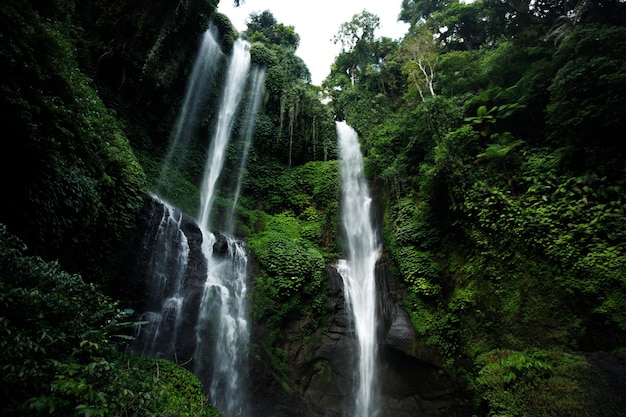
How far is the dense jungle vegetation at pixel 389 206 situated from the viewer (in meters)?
3.72

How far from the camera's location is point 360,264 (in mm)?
13211

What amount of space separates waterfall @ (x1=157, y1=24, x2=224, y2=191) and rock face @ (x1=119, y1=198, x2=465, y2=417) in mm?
5367

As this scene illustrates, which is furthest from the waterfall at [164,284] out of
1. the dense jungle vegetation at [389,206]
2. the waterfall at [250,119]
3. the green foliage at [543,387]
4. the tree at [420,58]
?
the tree at [420,58]

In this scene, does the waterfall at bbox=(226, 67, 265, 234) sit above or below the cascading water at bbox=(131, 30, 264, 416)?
above

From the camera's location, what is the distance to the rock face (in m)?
8.59

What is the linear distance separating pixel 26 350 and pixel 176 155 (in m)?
13.2

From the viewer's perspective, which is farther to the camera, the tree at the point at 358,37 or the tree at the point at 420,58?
the tree at the point at 358,37

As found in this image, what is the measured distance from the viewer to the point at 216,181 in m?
15.4

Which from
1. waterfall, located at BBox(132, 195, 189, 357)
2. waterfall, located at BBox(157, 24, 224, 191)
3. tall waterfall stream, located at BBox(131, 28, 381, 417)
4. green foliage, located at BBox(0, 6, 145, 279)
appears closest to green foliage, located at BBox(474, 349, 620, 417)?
tall waterfall stream, located at BBox(131, 28, 381, 417)

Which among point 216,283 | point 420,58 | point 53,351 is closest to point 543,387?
point 53,351

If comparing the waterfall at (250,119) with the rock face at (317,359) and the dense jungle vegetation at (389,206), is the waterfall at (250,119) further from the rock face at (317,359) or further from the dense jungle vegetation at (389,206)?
the rock face at (317,359)

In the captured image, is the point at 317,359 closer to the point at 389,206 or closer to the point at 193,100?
the point at 389,206

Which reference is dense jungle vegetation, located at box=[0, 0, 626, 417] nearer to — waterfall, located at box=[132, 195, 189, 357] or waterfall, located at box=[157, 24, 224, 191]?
waterfall, located at box=[157, 24, 224, 191]

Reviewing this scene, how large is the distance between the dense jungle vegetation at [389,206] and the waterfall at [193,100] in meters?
0.49
